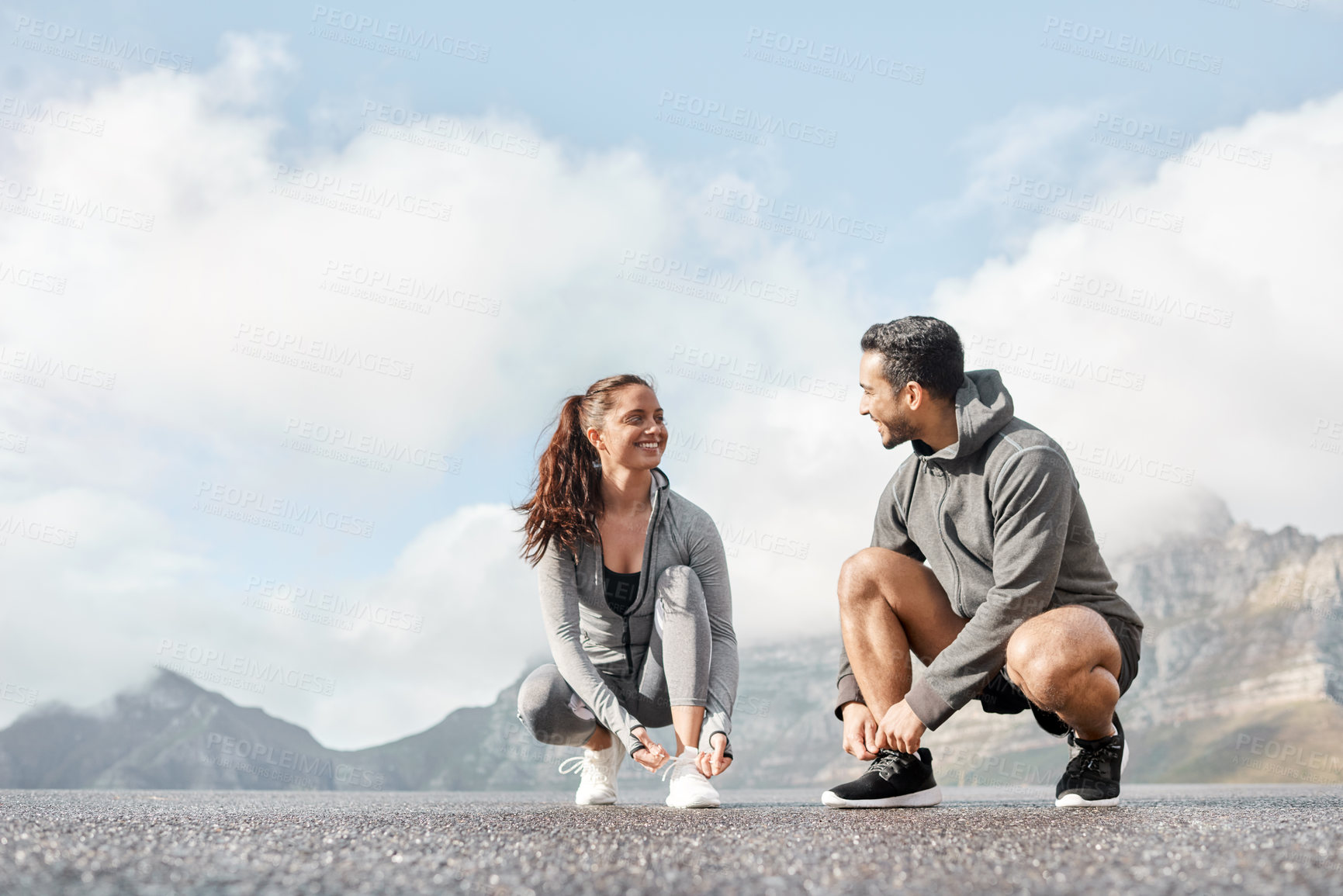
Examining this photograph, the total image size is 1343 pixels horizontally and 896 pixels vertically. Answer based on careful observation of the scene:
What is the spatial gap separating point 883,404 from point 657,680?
64.0 inches

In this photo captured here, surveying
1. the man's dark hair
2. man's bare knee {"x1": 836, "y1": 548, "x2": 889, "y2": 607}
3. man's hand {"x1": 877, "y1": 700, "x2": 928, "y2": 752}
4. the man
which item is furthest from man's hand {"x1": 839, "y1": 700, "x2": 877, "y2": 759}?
the man's dark hair

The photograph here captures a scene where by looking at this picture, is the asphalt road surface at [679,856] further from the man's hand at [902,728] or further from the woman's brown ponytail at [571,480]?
the woman's brown ponytail at [571,480]

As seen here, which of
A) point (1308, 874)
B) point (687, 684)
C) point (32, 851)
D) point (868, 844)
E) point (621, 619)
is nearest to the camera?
point (1308, 874)

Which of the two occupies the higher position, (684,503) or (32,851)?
(684,503)

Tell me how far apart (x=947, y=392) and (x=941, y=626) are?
3.08ft

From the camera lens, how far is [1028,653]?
10.4ft

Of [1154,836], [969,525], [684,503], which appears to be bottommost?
[1154,836]

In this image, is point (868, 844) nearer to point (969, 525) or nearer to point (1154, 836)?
point (1154, 836)

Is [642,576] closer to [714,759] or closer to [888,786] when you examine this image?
[714,759]

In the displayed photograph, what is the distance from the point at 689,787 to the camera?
3.65 m

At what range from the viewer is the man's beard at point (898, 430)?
3682mm

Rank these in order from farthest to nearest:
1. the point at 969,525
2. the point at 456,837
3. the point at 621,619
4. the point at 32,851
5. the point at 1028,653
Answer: the point at 621,619
the point at 969,525
the point at 1028,653
the point at 456,837
the point at 32,851

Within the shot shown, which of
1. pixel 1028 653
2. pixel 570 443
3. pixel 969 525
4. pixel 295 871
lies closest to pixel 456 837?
pixel 295 871

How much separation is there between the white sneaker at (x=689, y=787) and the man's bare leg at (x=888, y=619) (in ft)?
2.37
